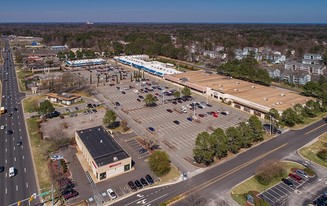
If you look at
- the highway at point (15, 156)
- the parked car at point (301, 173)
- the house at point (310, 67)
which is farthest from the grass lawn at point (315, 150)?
the house at point (310, 67)

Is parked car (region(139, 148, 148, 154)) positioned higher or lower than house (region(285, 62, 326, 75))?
lower

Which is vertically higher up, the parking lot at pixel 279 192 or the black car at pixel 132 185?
the black car at pixel 132 185

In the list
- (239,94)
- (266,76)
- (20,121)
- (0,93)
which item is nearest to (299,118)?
(239,94)

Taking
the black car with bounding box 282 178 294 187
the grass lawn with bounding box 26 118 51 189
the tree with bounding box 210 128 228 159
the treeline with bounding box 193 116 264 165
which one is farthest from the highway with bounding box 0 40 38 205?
the black car with bounding box 282 178 294 187

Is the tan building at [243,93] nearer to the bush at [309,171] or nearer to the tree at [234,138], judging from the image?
the tree at [234,138]

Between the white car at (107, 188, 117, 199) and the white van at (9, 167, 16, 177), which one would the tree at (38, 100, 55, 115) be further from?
the white car at (107, 188, 117, 199)

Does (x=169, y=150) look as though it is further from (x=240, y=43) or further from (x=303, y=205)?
(x=240, y=43)
